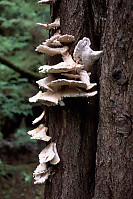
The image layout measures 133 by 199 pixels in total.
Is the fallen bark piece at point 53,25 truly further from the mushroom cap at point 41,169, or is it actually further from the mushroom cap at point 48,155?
the mushroom cap at point 41,169

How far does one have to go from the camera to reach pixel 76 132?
A: 6.14 feet

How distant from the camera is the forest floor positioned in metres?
5.69

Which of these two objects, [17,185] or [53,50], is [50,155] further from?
[17,185]

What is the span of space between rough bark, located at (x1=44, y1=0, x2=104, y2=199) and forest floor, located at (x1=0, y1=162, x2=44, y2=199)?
169 inches

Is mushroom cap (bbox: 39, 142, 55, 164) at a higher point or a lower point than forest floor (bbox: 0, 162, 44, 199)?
higher

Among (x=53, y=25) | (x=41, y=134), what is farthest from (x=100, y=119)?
(x=53, y=25)

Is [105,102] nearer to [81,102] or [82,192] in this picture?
[81,102]

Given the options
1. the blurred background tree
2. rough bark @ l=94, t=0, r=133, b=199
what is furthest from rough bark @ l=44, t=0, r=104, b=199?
the blurred background tree

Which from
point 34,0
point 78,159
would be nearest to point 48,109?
point 78,159

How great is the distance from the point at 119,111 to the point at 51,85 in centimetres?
56

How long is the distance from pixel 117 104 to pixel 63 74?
Answer: 47 centimetres

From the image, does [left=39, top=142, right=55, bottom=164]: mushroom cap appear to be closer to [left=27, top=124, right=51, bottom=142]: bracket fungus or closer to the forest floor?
[left=27, top=124, right=51, bottom=142]: bracket fungus

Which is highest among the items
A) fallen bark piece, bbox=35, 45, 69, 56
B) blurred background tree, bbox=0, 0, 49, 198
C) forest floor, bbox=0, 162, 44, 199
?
fallen bark piece, bbox=35, 45, 69, 56

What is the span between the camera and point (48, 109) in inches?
80.7
